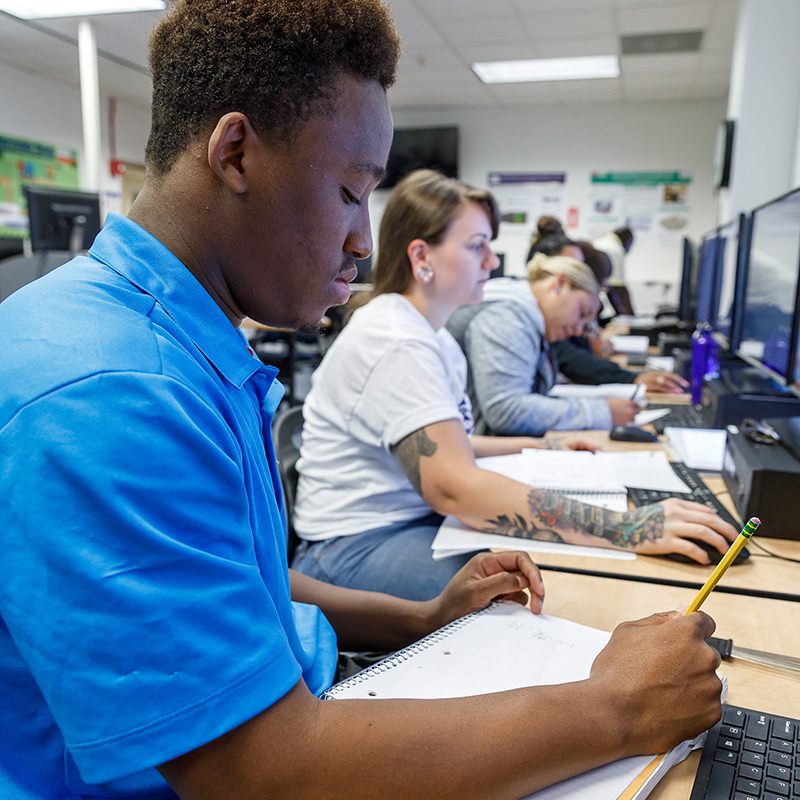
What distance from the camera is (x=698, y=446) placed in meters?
1.51

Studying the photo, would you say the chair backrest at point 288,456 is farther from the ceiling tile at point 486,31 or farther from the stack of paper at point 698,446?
the ceiling tile at point 486,31

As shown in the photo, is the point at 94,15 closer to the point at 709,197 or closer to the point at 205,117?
the point at 205,117

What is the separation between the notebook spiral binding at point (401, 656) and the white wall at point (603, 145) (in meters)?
6.63

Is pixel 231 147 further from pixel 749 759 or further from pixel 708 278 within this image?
pixel 708 278

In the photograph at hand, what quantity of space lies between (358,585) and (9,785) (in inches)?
28.9

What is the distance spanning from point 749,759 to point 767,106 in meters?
3.34

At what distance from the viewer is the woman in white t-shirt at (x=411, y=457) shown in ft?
3.45

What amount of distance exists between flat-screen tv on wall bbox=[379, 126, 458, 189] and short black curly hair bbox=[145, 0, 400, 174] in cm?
683

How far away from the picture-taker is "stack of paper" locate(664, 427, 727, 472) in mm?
1436

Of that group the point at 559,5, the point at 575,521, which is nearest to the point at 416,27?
the point at 559,5

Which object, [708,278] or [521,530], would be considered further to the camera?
[708,278]

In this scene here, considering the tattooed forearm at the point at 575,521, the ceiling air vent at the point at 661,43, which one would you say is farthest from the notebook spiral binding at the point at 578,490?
the ceiling air vent at the point at 661,43

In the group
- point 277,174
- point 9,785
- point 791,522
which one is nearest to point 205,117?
point 277,174

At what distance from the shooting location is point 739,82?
10.8ft
